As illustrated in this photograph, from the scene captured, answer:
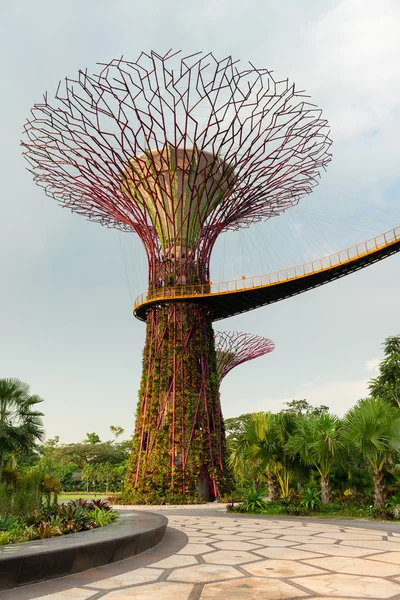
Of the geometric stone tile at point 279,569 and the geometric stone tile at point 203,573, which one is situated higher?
the geometric stone tile at point 203,573

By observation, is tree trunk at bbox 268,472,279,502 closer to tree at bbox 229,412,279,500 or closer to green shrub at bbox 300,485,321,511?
tree at bbox 229,412,279,500

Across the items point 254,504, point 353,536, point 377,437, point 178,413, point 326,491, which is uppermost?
point 178,413

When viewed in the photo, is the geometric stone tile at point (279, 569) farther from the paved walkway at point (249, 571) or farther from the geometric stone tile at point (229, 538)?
the geometric stone tile at point (229, 538)

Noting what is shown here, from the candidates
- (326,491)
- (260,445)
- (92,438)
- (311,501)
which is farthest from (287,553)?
(92,438)

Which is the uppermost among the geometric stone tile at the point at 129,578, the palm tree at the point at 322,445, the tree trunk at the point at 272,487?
the palm tree at the point at 322,445

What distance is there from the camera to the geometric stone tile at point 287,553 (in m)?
7.80

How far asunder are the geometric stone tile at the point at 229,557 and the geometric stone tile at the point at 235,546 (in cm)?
35

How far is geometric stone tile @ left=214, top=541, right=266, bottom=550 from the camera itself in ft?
28.7

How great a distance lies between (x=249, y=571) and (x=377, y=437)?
774 centimetres

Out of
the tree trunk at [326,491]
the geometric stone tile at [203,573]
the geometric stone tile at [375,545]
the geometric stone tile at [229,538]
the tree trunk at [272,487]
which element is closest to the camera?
the geometric stone tile at [203,573]

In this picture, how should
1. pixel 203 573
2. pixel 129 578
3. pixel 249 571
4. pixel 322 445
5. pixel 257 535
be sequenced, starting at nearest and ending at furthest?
pixel 129 578 < pixel 203 573 < pixel 249 571 < pixel 257 535 < pixel 322 445

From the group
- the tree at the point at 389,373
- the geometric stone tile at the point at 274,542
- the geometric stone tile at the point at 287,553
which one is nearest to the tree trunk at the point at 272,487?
the geometric stone tile at the point at 274,542

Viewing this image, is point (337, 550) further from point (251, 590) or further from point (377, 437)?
point (377, 437)

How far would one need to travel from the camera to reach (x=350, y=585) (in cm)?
584
